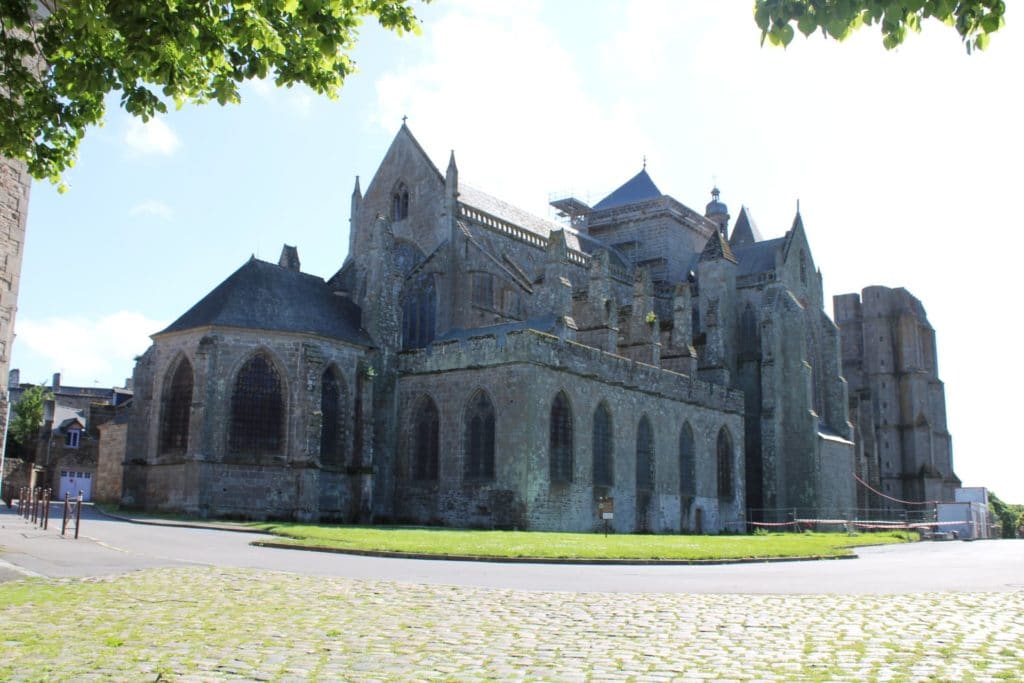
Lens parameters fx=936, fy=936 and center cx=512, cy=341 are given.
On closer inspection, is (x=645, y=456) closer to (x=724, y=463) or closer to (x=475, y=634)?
(x=724, y=463)

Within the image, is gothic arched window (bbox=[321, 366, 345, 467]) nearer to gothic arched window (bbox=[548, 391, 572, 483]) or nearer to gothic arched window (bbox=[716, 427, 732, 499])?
gothic arched window (bbox=[548, 391, 572, 483])

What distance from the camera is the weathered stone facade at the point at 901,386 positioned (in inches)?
2744

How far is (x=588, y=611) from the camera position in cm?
1005

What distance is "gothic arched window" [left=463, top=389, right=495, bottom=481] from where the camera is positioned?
3409cm

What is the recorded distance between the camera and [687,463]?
141ft

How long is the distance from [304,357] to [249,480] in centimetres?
481

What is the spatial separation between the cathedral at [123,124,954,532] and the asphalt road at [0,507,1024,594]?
33.8ft

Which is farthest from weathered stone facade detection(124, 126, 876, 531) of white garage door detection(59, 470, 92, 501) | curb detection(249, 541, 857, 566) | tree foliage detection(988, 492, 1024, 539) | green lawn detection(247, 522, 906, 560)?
tree foliage detection(988, 492, 1024, 539)

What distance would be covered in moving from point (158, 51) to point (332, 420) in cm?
2745

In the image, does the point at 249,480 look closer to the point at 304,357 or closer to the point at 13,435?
the point at 304,357

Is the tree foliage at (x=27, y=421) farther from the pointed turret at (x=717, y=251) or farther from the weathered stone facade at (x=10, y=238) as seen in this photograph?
the weathered stone facade at (x=10, y=238)

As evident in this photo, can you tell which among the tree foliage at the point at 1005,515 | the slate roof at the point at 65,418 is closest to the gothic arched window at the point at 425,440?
the slate roof at the point at 65,418

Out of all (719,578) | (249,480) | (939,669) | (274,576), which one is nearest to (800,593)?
(719,578)

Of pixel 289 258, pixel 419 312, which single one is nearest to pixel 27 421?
pixel 289 258
